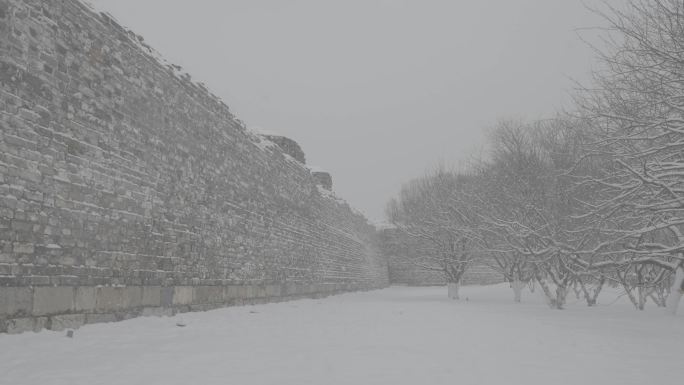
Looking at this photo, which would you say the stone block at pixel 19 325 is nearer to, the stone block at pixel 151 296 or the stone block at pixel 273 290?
the stone block at pixel 151 296

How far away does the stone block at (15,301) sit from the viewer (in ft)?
16.4

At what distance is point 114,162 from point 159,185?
1242mm

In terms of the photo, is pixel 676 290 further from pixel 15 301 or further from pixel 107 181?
pixel 15 301

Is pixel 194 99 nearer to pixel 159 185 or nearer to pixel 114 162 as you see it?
pixel 159 185

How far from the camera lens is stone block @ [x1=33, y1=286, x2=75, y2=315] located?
5.42 meters

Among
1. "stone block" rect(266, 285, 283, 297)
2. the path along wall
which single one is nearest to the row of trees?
"stone block" rect(266, 285, 283, 297)

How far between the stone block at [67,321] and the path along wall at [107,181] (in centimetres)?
2

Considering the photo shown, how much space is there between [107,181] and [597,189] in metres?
10.8

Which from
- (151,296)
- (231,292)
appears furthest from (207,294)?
(151,296)

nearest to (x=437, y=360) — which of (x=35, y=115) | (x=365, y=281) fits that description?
(x=35, y=115)

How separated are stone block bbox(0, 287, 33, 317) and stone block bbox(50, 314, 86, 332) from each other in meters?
0.38

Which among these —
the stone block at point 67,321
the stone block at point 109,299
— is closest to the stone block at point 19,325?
the stone block at point 67,321

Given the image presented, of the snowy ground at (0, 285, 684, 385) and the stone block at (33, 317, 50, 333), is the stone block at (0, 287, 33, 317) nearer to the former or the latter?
the stone block at (33, 317, 50, 333)

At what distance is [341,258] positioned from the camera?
2297 centimetres
